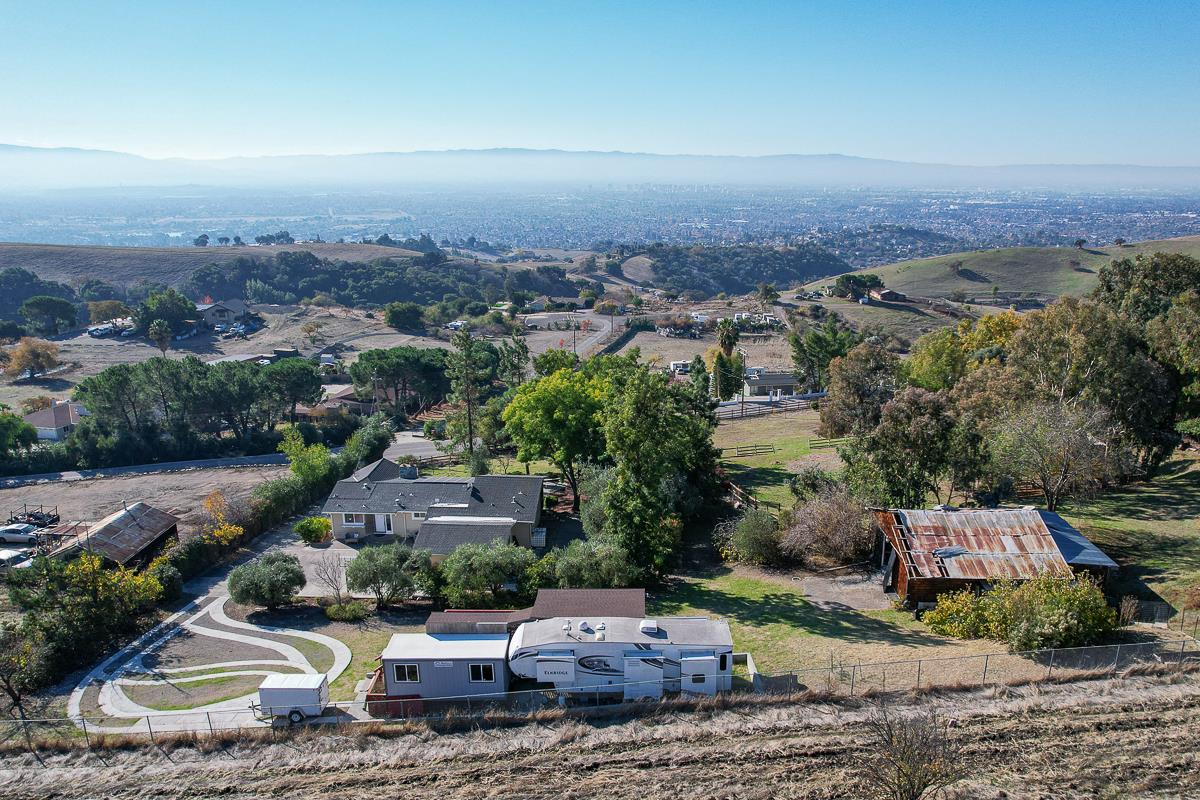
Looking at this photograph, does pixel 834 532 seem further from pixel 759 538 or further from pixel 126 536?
pixel 126 536

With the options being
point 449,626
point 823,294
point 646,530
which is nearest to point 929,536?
point 646,530

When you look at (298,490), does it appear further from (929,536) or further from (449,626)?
(929,536)

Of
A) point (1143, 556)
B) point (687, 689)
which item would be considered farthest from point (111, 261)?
point (1143, 556)

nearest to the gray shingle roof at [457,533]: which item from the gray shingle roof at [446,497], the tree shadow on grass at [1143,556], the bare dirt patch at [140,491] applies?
the gray shingle roof at [446,497]

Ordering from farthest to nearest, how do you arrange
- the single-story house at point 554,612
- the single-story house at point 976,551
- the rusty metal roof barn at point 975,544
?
1. the rusty metal roof barn at point 975,544
2. the single-story house at point 976,551
3. the single-story house at point 554,612

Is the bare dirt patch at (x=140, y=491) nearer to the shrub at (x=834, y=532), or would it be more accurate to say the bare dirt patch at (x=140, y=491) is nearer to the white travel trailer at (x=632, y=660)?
the white travel trailer at (x=632, y=660)

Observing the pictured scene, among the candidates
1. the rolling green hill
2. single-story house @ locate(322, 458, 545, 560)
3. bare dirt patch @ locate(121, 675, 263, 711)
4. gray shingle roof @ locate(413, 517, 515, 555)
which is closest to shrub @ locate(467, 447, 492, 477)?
single-story house @ locate(322, 458, 545, 560)
